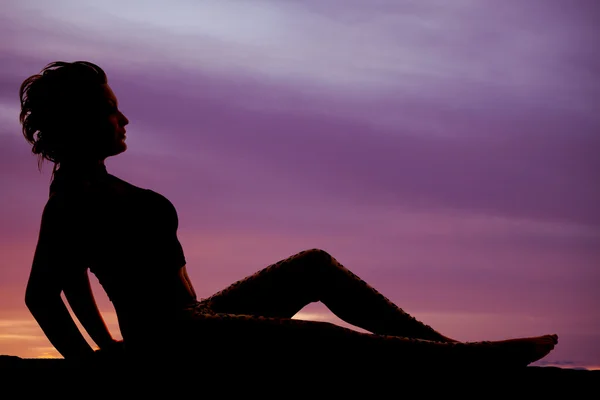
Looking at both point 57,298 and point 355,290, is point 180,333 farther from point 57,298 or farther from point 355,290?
point 355,290

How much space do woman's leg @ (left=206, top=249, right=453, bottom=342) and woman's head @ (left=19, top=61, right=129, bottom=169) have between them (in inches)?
43.9

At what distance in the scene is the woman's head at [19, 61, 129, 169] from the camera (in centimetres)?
415

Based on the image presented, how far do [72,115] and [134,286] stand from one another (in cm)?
106

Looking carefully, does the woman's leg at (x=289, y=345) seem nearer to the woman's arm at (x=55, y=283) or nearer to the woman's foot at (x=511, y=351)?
the woman's foot at (x=511, y=351)

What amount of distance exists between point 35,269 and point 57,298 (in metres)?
0.19

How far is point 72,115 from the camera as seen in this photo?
163 inches

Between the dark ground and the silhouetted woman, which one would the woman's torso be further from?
the dark ground

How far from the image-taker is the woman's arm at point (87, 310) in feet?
13.8

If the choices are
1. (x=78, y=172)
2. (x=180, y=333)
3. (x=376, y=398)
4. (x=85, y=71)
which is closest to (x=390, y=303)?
(x=376, y=398)

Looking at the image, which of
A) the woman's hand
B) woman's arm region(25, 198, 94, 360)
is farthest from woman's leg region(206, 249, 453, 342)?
woman's arm region(25, 198, 94, 360)

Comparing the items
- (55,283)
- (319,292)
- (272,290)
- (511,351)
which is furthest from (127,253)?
(511,351)

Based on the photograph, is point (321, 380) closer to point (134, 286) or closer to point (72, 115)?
point (134, 286)

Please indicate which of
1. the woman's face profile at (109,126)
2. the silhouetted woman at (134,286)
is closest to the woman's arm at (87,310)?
the silhouetted woman at (134,286)

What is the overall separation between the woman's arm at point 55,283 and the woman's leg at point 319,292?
2.84 ft
